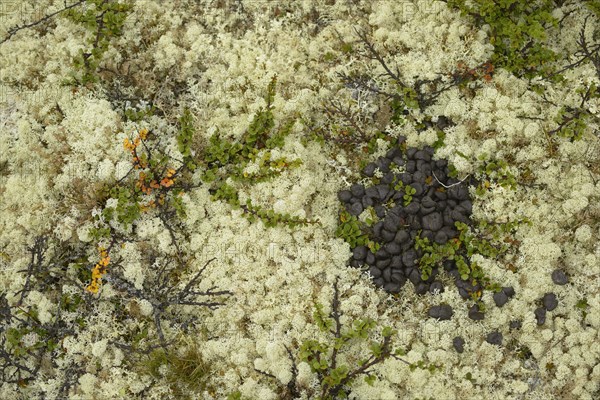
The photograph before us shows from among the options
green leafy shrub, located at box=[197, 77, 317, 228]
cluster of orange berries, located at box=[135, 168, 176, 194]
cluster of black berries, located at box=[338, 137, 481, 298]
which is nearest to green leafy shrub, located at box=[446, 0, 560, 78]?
cluster of black berries, located at box=[338, 137, 481, 298]

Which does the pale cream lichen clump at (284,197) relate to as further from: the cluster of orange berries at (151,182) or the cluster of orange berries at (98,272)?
the cluster of orange berries at (151,182)

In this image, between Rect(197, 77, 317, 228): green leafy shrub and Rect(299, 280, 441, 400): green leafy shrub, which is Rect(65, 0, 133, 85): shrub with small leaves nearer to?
Rect(197, 77, 317, 228): green leafy shrub

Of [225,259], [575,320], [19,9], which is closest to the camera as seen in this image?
[575,320]

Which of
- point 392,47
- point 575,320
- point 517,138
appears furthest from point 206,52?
point 575,320

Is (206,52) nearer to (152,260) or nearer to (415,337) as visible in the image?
(152,260)

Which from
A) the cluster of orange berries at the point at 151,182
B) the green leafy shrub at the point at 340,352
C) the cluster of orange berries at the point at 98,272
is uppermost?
the cluster of orange berries at the point at 151,182

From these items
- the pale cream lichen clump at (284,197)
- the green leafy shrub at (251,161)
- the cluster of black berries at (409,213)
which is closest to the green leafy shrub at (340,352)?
the pale cream lichen clump at (284,197)
